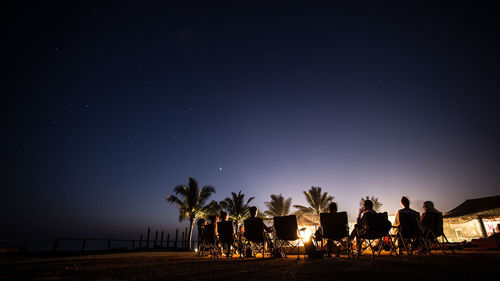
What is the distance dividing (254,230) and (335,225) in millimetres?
2011

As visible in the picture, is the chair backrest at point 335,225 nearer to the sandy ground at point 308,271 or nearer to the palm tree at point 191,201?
the sandy ground at point 308,271

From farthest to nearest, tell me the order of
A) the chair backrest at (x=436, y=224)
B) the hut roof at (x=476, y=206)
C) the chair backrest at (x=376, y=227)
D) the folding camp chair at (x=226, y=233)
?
1. the hut roof at (x=476, y=206)
2. the folding camp chair at (x=226, y=233)
3. the chair backrest at (x=436, y=224)
4. the chair backrest at (x=376, y=227)

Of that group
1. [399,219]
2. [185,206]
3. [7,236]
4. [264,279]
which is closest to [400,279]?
[264,279]

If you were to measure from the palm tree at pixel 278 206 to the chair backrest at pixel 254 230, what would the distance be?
2336 centimetres

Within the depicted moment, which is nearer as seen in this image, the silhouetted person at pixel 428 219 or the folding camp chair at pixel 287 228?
the silhouetted person at pixel 428 219

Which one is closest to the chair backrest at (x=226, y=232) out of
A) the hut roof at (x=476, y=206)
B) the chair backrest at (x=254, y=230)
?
the chair backrest at (x=254, y=230)

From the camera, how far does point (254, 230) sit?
19.0 feet

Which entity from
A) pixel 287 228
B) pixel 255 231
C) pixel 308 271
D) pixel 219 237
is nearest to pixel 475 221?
pixel 287 228

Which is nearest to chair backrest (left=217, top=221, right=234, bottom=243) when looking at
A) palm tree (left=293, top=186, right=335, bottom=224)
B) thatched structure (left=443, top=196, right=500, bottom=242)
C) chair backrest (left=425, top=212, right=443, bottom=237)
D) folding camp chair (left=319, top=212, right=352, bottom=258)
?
folding camp chair (left=319, top=212, right=352, bottom=258)

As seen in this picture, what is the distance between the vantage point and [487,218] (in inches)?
570

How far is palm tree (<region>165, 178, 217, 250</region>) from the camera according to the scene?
23.8 m

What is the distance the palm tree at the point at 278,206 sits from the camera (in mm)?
28105

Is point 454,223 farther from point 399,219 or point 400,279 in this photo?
point 400,279

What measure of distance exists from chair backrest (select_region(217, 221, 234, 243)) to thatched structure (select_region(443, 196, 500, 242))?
16.5m
